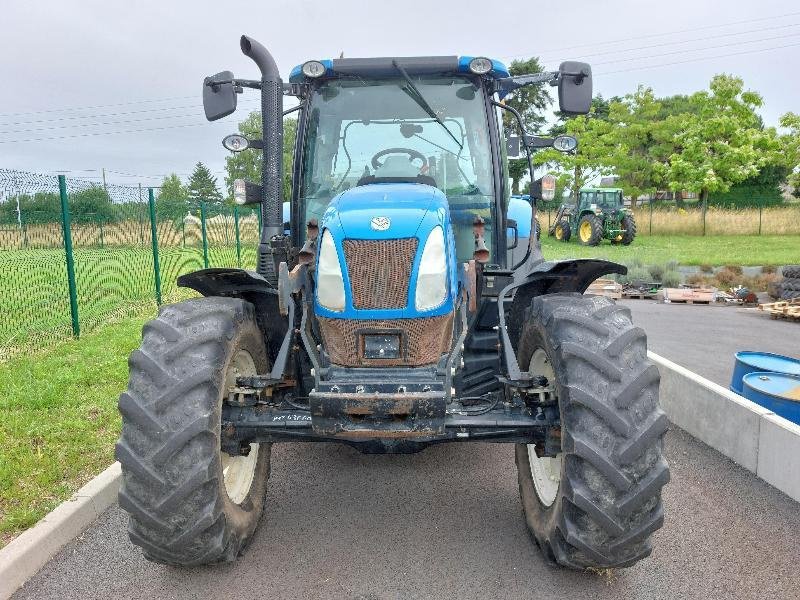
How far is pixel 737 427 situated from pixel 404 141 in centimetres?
310

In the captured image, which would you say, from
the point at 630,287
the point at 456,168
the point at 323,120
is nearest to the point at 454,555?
the point at 456,168

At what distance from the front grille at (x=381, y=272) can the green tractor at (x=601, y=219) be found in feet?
77.6

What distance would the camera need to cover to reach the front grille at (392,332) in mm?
3068

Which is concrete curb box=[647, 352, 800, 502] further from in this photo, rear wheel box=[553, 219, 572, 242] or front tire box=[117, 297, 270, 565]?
rear wheel box=[553, 219, 572, 242]

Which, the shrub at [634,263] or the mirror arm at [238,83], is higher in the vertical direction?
the mirror arm at [238,83]

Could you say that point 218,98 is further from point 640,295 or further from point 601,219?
point 601,219

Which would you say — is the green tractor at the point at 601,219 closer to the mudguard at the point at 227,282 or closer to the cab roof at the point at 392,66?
the cab roof at the point at 392,66

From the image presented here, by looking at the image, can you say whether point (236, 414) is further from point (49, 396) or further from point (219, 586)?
point (49, 396)

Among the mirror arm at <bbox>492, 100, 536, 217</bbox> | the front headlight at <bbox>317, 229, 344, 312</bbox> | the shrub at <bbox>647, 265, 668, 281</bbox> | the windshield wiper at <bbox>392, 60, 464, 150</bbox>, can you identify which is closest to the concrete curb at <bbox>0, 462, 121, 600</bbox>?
the front headlight at <bbox>317, 229, 344, 312</bbox>

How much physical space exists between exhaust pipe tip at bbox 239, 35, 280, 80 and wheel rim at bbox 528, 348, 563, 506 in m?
2.57

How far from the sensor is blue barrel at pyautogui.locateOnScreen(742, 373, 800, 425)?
4.44 metres

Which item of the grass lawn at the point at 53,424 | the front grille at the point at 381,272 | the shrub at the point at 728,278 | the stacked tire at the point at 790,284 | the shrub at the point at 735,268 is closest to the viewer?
the front grille at the point at 381,272

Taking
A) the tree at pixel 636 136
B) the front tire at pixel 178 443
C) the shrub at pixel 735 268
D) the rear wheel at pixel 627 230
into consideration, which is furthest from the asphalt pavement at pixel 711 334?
the tree at pixel 636 136

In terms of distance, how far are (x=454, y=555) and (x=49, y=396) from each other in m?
3.99
